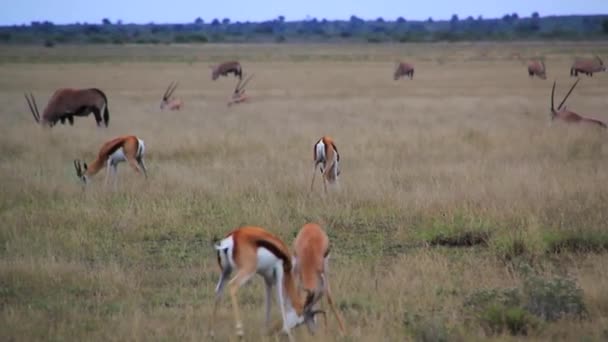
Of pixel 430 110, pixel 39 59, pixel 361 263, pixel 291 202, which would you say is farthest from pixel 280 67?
pixel 361 263

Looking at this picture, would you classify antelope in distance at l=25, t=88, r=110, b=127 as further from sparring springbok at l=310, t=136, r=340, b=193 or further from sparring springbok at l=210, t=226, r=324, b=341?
sparring springbok at l=210, t=226, r=324, b=341

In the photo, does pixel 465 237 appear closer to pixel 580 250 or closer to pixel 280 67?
pixel 580 250

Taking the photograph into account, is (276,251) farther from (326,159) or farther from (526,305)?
(326,159)

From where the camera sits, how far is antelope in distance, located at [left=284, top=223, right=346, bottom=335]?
5.95 meters

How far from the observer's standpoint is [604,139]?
16094mm

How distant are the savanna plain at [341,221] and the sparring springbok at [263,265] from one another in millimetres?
289

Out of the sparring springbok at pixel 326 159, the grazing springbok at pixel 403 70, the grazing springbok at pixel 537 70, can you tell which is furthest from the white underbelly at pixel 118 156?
the grazing springbok at pixel 403 70

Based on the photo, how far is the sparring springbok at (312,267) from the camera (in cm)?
595

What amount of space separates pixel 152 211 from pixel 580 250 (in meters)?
4.66

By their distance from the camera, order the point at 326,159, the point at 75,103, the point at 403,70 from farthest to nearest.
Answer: the point at 403,70 → the point at 75,103 → the point at 326,159

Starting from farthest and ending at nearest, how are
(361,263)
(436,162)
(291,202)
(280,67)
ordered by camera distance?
(280,67), (436,162), (291,202), (361,263)

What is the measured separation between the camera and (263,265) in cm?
611

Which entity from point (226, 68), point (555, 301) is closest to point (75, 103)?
point (555, 301)

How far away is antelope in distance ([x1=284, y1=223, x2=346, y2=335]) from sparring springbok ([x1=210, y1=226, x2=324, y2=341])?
76 mm
